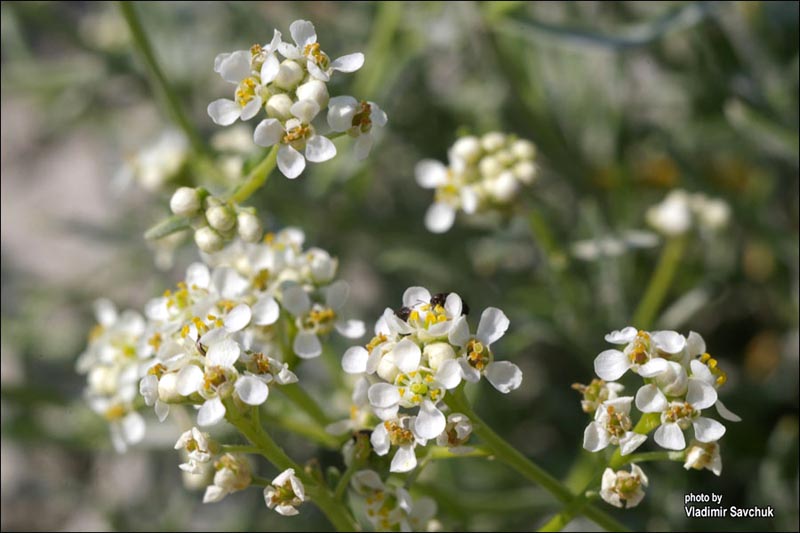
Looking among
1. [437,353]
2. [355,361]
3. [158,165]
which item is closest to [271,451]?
[355,361]

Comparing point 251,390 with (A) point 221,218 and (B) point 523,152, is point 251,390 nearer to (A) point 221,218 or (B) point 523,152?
(A) point 221,218

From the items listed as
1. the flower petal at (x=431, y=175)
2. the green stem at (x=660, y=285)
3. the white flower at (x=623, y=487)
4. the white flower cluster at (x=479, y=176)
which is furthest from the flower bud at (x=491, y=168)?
the white flower at (x=623, y=487)

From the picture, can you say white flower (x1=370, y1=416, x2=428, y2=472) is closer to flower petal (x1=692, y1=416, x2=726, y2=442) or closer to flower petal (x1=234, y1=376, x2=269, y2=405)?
flower petal (x1=234, y1=376, x2=269, y2=405)

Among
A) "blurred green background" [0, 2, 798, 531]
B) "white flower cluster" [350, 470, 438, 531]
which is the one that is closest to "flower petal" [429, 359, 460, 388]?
"white flower cluster" [350, 470, 438, 531]

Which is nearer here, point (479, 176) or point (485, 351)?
point (485, 351)

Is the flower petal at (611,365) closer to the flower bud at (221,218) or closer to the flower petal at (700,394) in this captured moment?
the flower petal at (700,394)

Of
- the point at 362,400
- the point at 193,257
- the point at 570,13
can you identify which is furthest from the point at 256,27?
the point at 362,400
